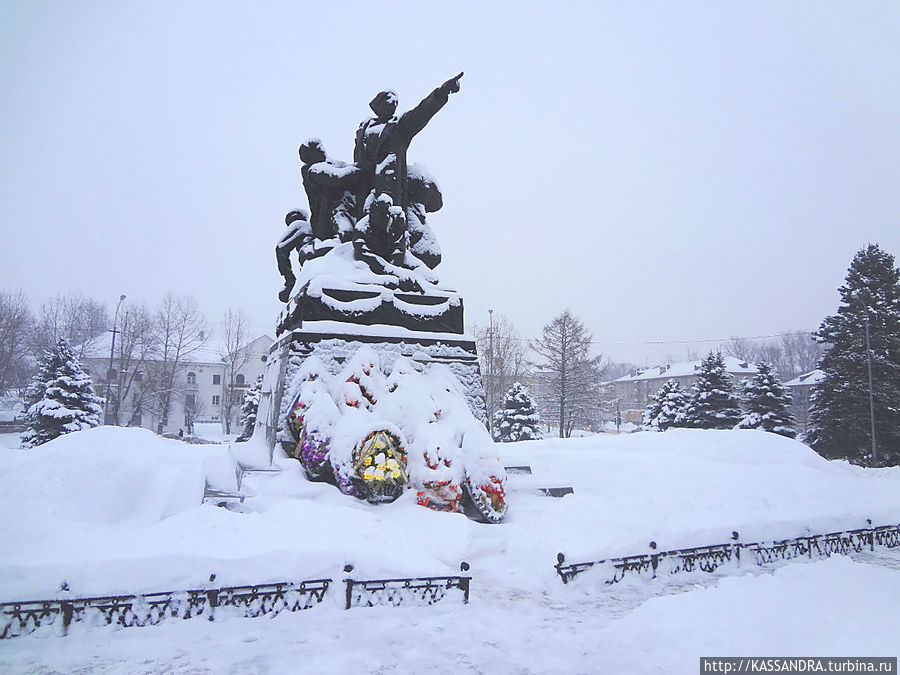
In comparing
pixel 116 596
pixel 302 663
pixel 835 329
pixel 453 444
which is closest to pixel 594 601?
pixel 302 663

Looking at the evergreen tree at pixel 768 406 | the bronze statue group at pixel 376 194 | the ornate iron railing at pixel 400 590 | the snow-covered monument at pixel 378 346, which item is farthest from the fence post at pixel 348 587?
the evergreen tree at pixel 768 406

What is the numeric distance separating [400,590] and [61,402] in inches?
788

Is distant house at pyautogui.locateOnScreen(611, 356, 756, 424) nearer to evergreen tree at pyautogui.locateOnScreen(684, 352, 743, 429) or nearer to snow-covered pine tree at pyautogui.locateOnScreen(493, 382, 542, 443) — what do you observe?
evergreen tree at pyautogui.locateOnScreen(684, 352, 743, 429)

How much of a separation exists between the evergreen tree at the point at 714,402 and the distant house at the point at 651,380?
30.0m

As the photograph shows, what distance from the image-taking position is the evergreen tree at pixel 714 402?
2502cm

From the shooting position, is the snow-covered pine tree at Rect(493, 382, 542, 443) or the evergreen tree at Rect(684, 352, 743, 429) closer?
the evergreen tree at Rect(684, 352, 743, 429)

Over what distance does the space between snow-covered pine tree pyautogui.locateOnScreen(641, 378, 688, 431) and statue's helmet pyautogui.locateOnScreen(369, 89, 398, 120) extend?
22519 millimetres

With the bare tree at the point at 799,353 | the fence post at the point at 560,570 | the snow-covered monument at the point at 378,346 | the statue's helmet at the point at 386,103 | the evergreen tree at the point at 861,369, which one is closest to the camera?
the fence post at the point at 560,570

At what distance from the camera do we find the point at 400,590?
4.14 m

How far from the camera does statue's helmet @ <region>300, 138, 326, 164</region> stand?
399 inches

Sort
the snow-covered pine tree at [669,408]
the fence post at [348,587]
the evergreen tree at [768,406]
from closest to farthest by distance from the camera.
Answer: the fence post at [348,587] < the evergreen tree at [768,406] < the snow-covered pine tree at [669,408]

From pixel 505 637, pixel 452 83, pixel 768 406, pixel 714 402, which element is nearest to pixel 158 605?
pixel 505 637

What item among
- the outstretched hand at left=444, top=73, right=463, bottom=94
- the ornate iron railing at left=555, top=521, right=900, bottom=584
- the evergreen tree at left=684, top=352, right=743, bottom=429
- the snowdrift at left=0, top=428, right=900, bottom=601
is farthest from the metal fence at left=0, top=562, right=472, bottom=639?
the evergreen tree at left=684, top=352, right=743, bottom=429

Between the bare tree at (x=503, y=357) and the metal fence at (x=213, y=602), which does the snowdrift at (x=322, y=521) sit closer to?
the metal fence at (x=213, y=602)
